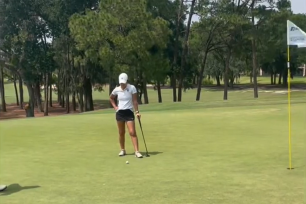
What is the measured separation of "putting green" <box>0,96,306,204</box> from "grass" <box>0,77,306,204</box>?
0.05ft

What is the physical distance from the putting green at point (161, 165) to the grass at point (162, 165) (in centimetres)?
1

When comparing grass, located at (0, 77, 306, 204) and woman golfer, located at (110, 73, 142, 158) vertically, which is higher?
woman golfer, located at (110, 73, 142, 158)

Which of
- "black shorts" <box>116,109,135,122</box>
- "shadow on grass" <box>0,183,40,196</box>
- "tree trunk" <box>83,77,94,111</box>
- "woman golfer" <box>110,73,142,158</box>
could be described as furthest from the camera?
"tree trunk" <box>83,77,94,111</box>

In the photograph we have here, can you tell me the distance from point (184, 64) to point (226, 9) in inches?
290

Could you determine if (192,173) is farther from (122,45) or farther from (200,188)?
(122,45)

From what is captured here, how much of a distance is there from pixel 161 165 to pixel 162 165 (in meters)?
0.02

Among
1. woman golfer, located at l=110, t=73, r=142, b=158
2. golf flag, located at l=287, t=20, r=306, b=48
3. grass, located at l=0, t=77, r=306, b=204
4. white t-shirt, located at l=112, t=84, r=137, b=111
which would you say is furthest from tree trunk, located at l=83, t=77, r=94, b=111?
golf flag, located at l=287, t=20, r=306, b=48

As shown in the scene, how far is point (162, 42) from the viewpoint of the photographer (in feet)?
136

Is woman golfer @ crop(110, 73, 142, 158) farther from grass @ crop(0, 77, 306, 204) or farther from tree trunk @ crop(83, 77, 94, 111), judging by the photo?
tree trunk @ crop(83, 77, 94, 111)

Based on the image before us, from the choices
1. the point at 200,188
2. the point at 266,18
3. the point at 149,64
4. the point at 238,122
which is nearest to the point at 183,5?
the point at 266,18

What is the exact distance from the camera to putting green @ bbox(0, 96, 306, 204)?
718cm

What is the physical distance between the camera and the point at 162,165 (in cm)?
981

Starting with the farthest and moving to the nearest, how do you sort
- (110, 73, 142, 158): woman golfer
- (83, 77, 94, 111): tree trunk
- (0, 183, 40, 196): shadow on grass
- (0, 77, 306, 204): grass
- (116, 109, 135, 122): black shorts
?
(83, 77, 94, 111): tree trunk
(116, 109, 135, 122): black shorts
(110, 73, 142, 158): woman golfer
(0, 183, 40, 196): shadow on grass
(0, 77, 306, 204): grass

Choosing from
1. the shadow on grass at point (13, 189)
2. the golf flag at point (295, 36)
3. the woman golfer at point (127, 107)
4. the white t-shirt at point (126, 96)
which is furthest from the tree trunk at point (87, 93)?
the golf flag at point (295, 36)
